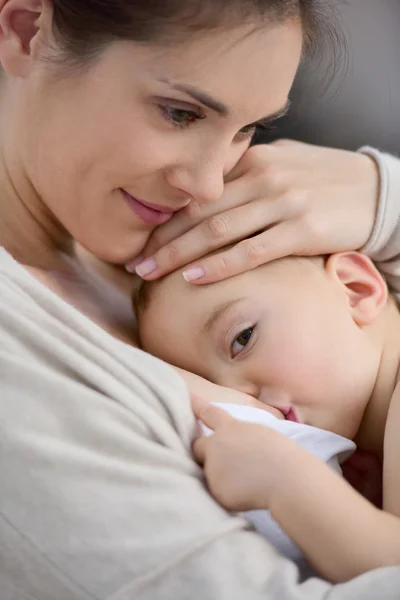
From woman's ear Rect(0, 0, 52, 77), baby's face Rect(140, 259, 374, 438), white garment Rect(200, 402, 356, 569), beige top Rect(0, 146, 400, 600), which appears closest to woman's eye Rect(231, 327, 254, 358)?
baby's face Rect(140, 259, 374, 438)

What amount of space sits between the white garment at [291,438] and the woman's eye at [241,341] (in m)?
0.11

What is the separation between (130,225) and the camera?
3.03 feet

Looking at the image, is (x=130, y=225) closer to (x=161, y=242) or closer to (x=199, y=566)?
(x=161, y=242)

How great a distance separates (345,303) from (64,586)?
0.52m

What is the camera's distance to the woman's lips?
2.96 ft

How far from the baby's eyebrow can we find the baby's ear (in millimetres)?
156

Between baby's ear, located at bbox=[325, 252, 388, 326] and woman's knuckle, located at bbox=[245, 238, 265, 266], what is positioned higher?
woman's knuckle, located at bbox=[245, 238, 265, 266]

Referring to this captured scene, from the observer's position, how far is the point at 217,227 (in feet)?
3.07

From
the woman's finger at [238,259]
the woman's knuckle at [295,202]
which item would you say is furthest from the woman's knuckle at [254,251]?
the woman's knuckle at [295,202]

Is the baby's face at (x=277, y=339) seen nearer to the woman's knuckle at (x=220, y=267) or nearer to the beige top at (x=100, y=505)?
the woman's knuckle at (x=220, y=267)

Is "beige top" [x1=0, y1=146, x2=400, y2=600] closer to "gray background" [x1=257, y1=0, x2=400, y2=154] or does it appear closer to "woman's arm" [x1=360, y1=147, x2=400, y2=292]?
"woman's arm" [x1=360, y1=147, x2=400, y2=292]

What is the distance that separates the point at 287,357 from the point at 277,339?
3 centimetres

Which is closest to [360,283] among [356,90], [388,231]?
[388,231]

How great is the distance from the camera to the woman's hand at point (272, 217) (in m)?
0.93
